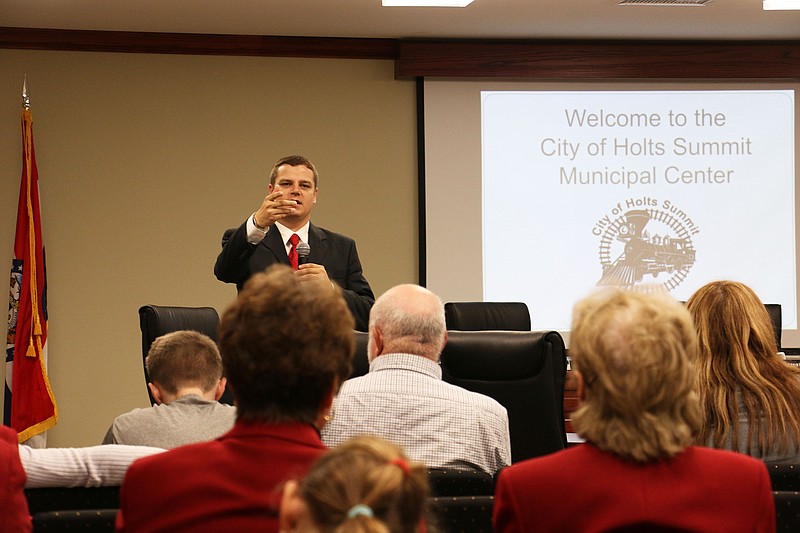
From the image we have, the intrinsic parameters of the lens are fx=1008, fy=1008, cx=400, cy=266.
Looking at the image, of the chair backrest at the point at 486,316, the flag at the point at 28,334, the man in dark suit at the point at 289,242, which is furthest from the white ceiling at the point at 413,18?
the man in dark suit at the point at 289,242

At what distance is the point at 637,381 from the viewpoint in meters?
1.57

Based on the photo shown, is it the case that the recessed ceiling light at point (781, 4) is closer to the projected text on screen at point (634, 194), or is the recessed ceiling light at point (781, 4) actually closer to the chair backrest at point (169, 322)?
the projected text on screen at point (634, 194)

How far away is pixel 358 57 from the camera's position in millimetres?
7078

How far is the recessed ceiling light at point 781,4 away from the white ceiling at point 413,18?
0.38ft

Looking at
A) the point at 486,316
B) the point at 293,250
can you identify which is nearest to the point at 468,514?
the point at 293,250

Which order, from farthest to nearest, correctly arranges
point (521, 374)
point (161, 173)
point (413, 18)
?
1. point (161, 173)
2. point (413, 18)
3. point (521, 374)

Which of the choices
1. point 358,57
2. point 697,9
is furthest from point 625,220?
point 358,57

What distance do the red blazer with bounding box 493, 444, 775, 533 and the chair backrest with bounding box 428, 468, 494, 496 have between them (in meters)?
0.46

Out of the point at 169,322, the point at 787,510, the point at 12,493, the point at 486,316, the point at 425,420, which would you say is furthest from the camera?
the point at 486,316

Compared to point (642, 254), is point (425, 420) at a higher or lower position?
lower

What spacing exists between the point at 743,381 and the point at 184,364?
1.49 metres

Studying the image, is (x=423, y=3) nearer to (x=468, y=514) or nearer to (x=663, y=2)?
(x=663, y=2)

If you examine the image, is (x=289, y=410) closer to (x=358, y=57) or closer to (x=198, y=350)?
(x=198, y=350)

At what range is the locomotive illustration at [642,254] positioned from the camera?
23.6ft
